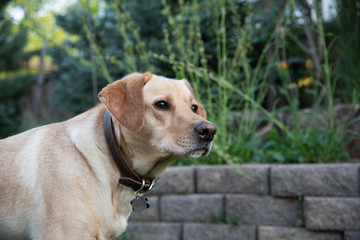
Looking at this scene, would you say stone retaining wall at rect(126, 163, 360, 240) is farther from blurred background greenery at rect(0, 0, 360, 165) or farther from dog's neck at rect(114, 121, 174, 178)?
dog's neck at rect(114, 121, 174, 178)

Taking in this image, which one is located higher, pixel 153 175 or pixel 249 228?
pixel 153 175

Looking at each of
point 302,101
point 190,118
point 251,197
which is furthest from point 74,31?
point 190,118

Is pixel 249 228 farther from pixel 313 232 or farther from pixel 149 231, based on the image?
pixel 149 231

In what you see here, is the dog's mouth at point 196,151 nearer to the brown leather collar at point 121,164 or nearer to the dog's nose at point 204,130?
the dog's nose at point 204,130

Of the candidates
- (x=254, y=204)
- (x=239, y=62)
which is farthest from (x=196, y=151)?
(x=239, y=62)

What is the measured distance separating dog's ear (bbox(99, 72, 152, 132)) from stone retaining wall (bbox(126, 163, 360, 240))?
164cm

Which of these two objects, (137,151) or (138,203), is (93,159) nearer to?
(137,151)

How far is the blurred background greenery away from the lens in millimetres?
3857

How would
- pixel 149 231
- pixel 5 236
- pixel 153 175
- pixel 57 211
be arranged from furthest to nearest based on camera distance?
pixel 149 231 → pixel 153 175 → pixel 5 236 → pixel 57 211

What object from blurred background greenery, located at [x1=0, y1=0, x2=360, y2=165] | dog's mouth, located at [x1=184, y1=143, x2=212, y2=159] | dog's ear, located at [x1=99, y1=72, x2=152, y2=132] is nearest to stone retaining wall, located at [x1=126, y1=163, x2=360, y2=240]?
blurred background greenery, located at [x1=0, y1=0, x2=360, y2=165]

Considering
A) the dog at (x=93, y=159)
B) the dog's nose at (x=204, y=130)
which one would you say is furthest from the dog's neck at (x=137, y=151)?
the dog's nose at (x=204, y=130)

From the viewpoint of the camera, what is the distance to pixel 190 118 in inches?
85.9

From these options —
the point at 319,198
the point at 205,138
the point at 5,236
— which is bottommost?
the point at 319,198

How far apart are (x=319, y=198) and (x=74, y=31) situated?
6.38 meters
